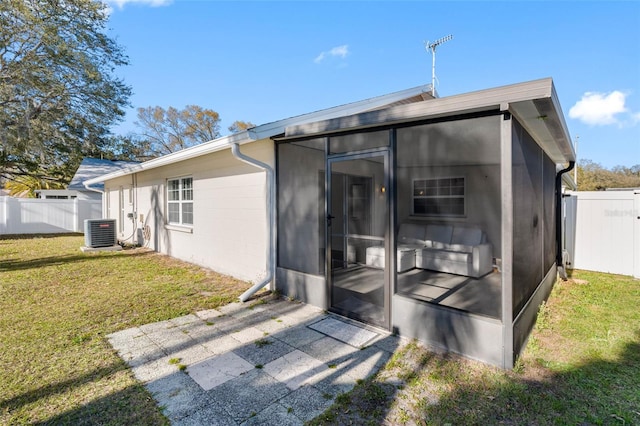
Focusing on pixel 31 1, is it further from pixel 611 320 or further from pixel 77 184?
pixel 611 320

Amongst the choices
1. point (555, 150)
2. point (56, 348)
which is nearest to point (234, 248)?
point (56, 348)

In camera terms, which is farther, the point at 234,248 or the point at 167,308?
the point at 234,248

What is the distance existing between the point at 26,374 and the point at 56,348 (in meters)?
0.51

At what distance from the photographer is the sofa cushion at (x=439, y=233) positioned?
22.0ft

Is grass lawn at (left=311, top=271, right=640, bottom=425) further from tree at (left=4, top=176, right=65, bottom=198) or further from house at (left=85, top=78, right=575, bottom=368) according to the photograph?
tree at (left=4, top=176, right=65, bottom=198)

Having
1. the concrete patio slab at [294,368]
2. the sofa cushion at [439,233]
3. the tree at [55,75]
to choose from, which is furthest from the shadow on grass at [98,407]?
the tree at [55,75]

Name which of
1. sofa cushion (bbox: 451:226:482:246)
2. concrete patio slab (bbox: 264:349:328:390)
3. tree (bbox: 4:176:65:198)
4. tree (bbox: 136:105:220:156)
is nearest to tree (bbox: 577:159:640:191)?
sofa cushion (bbox: 451:226:482:246)

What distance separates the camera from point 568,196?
280 inches

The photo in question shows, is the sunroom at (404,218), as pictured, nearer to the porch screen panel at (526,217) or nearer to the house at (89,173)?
the porch screen panel at (526,217)

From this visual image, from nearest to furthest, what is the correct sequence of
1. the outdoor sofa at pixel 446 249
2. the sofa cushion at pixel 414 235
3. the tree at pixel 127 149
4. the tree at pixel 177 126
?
the outdoor sofa at pixel 446 249 < the sofa cushion at pixel 414 235 < the tree at pixel 127 149 < the tree at pixel 177 126

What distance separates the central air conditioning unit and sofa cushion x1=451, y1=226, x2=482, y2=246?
9.74 m

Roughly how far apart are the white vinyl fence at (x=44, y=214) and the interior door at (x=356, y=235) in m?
16.4

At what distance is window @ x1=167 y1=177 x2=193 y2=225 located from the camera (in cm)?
768

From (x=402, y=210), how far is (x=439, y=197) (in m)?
3.37
